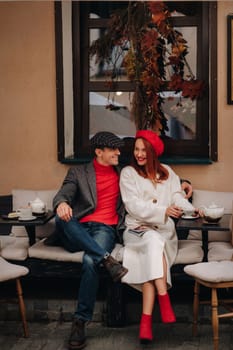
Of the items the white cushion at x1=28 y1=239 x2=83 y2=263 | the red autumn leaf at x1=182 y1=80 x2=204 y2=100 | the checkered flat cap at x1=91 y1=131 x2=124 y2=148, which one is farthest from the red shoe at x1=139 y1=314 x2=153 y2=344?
the red autumn leaf at x1=182 y1=80 x2=204 y2=100

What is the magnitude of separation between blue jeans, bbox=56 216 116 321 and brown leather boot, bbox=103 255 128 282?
0.16 feet

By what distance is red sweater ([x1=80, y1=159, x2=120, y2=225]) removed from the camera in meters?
5.50

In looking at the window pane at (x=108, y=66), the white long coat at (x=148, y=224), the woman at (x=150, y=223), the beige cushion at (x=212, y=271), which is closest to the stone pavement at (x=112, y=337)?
the woman at (x=150, y=223)

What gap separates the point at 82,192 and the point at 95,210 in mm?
170

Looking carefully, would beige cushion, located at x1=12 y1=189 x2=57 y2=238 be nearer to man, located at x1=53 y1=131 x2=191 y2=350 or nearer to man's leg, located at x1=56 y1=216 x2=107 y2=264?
man, located at x1=53 y1=131 x2=191 y2=350

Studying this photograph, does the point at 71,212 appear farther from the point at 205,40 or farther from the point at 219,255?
the point at 205,40

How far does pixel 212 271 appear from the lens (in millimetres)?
4707

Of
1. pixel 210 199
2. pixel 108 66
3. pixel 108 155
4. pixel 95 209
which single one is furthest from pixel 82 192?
pixel 108 66

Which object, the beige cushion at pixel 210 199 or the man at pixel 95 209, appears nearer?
the man at pixel 95 209

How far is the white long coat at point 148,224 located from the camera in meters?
4.95

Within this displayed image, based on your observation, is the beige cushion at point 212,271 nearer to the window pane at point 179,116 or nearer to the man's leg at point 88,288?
the man's leg at point 88,288

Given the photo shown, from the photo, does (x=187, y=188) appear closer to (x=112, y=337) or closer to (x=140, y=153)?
Result: (x=140, y=153)

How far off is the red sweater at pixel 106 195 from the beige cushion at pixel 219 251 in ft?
2.47

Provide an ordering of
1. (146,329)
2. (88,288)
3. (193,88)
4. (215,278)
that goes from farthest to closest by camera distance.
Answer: (193,88)
(88,288)
(146,329)
(215,278)
